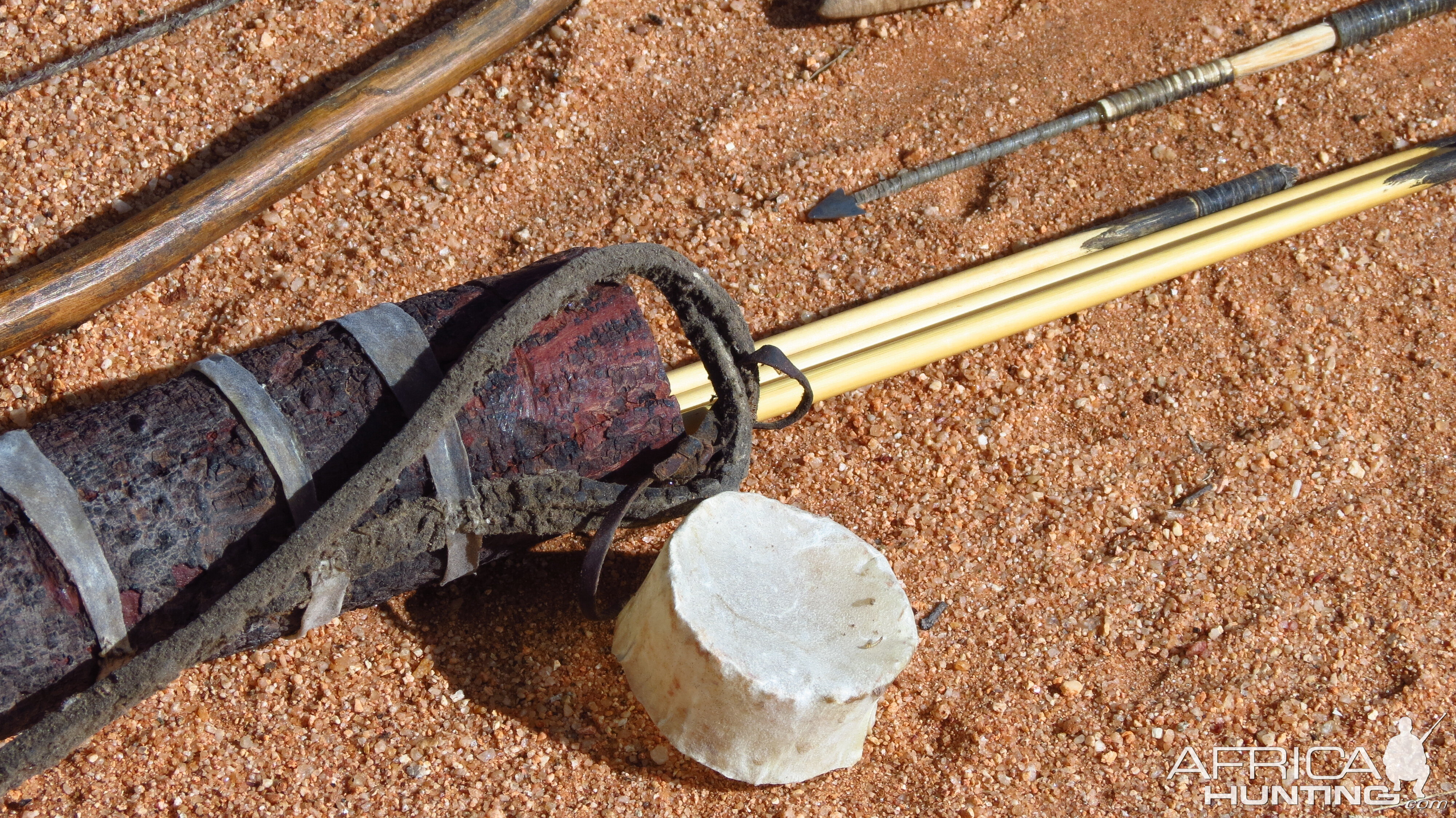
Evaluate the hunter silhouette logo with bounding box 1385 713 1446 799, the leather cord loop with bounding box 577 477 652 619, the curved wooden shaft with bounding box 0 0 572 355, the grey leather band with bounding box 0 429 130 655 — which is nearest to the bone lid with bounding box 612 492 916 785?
the leather cord loop with bounding box 577 477 652 619

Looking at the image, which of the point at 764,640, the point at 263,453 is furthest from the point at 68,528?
the point at 764,640

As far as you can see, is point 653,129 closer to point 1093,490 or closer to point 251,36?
point 251,36

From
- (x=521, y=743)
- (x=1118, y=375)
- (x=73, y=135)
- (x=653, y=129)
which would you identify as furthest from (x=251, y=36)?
(x=1118, y=375)

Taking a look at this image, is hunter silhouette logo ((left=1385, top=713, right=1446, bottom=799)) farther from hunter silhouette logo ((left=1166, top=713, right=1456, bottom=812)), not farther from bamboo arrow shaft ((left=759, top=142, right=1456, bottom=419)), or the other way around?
bamboo arrow shaft ((left=759, top=142, right=1456, bottom=419))

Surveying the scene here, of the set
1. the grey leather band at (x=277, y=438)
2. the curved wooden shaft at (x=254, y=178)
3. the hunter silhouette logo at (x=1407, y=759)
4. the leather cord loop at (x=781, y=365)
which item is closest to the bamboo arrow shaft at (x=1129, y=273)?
the leather cord loop at (x=781, y=365)

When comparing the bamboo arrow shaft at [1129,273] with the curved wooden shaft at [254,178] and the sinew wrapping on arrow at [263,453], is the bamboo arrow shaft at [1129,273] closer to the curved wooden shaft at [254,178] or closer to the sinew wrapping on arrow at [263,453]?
the sinew wrapping on arrow at [263,453]

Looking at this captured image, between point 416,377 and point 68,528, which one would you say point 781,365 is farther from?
point 68,528
